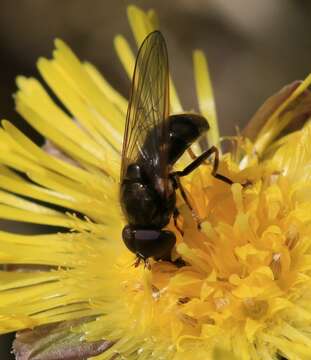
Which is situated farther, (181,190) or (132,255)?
(132,255)

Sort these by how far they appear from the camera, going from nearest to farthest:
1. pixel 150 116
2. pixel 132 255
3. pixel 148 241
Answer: pixel 148 241
pixel 150 116
pixel 132 255

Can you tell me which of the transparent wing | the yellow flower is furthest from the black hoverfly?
the yellow flower

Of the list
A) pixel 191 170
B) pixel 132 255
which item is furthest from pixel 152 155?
pixel 132 255

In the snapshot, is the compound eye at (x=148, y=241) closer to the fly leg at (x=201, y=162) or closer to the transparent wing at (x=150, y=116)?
the transparent wing at (x=150, y=116)

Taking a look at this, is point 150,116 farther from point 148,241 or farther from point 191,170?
point 148,241

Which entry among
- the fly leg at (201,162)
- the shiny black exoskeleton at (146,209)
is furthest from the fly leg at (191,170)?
the shiny black exoskeleton at (146,209)

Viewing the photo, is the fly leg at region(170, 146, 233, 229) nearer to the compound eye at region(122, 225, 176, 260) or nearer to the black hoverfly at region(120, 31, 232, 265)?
the black hoverfly at region(120, 31, 232, 265)

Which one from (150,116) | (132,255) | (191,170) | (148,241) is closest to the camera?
(148,241)
